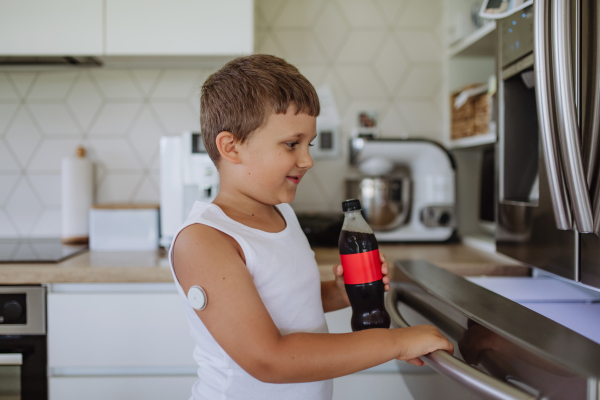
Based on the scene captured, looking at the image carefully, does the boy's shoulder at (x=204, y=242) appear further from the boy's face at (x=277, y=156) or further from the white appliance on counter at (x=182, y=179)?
the white appliance on counter at (x=182, y=179)

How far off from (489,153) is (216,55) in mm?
952

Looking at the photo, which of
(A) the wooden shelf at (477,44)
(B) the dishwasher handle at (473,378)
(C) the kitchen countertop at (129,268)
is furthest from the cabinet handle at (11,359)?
(A) the wooden shelf at (477,44)

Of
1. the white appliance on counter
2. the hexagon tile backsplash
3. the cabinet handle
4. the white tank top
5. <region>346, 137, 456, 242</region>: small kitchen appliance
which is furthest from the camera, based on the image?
the hexagon tile backsplash

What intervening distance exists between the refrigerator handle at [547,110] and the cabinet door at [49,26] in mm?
1167

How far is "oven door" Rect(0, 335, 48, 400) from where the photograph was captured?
1.00 meters

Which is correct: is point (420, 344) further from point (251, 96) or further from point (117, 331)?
point (117, 331)

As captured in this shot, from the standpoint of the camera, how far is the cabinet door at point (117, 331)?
101 cm

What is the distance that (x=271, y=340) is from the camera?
491 mm

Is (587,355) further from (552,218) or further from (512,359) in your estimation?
(552,218)

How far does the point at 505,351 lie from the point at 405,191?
93 centimetres

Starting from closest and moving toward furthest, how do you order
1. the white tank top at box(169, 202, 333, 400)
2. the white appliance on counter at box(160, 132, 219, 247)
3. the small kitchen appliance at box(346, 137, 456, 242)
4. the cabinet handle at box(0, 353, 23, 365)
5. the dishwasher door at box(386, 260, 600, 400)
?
1. the dishwasher door at box(386, 260, 600, 400)
2. the white tank top at box(169, 202, 333, 400)
3. the cabinet handle at box(0, 353, 23, 365)
4. the white appliance on counter at box(160, 132, 219, 247)
5. the small kitchen appliance at box(346, 137, 456, 242)

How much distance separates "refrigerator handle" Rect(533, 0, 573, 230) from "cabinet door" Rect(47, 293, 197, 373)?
83 centimetres

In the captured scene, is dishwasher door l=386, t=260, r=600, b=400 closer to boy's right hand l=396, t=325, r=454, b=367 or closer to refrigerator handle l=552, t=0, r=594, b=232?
boy's right hand l=396, t=325, r=454, b=367

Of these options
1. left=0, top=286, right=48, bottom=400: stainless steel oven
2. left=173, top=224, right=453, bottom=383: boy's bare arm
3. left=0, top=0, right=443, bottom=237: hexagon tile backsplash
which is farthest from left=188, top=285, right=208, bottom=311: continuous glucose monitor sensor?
left=0, top=0, right=443, bottom=237: hexagon tile backsplash
